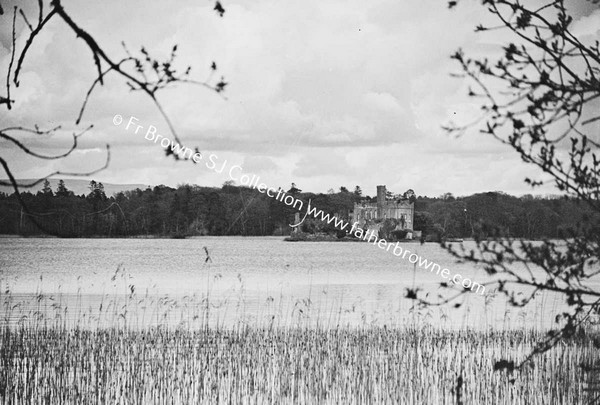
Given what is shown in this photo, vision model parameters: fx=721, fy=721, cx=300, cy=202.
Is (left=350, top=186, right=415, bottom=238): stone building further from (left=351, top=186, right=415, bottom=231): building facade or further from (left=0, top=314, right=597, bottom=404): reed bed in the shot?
(left=0, top=314, right=597, bottom=404): reed bed

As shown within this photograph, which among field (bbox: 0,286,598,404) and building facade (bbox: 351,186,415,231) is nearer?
field (bbox: 0,286,598,404)

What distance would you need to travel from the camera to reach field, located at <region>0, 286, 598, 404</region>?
8.05 m

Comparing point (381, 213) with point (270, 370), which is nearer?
point (270, 370)

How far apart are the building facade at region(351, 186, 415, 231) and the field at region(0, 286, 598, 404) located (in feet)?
251

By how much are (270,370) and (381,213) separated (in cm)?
8102

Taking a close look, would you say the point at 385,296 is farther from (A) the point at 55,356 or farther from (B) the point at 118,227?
(B) the point at 118,227

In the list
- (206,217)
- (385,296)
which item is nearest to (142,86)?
(385,296)

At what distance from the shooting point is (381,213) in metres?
89.6

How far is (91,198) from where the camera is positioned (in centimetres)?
6750

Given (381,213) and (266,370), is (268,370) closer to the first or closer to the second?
(266,370)

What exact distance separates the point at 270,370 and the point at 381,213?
81024 millimetres

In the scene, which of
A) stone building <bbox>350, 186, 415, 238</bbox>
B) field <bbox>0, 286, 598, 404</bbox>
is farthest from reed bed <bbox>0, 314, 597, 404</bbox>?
stone building <bbox>350, 186, 415, 238</bbox>

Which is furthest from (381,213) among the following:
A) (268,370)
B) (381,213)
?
(268,370)

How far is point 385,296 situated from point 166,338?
51.2 ft
